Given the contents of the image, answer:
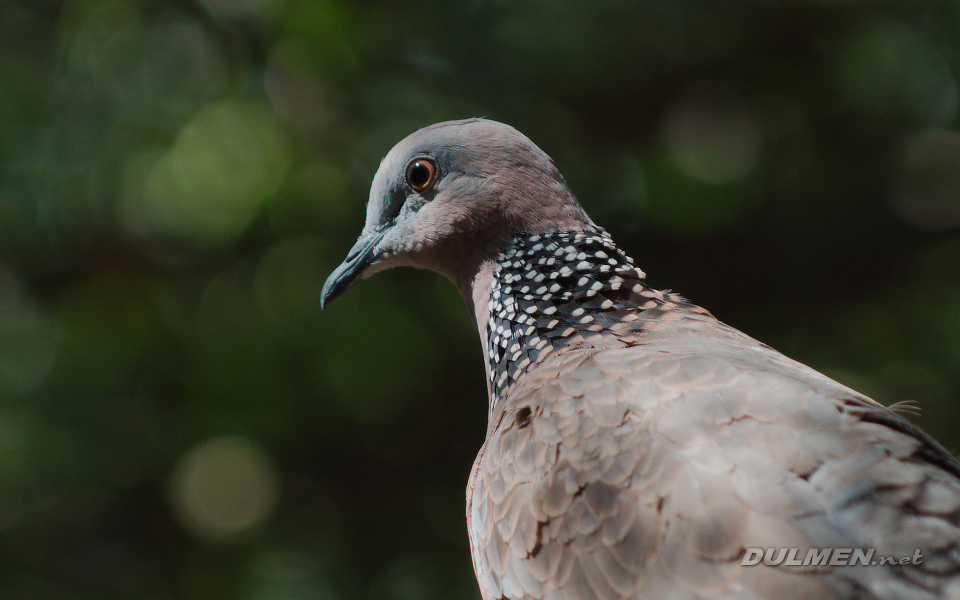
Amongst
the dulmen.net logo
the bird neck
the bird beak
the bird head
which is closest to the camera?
the dulmen.net logo

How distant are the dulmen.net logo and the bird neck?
2.28 feet

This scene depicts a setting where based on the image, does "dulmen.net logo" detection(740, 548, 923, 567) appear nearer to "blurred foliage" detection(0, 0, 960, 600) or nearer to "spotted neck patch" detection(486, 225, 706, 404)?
"spotted neck patch" detection(486, 225, 706, 404)

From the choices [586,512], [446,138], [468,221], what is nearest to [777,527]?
[586,512]

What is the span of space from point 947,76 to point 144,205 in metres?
4.06

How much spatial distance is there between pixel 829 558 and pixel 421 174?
58.7 inches

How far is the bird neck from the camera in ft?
6.45

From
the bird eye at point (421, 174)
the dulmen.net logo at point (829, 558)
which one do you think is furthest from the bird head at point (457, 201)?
the dulmen.net logo at point (829, 558)

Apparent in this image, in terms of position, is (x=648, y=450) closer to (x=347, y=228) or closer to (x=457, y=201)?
(x=457, y=201)

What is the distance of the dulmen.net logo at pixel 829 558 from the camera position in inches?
50.5

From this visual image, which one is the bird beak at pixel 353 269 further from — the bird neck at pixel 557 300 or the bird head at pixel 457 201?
the bird neck at pixel 557 300

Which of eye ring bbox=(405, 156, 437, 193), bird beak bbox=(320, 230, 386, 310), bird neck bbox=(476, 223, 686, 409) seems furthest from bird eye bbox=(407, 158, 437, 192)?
bird neck bbox=(476, 223, 686, 409)

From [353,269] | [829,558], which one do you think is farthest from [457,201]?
[829,558]

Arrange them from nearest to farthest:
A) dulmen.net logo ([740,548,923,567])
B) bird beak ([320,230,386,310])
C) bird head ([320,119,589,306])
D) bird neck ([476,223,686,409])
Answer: dulmen.net logo ([740,548,923,567]), bird neck ([476,223,686,409]), bird head ([320,119,589,306]), bird beak ([320,230,386,310])

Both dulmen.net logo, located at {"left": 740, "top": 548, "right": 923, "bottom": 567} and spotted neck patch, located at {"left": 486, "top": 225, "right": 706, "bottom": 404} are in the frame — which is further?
spotted neck patch, located at {"left": 486, "top": 225, "right": 706, "bottom": 404}
